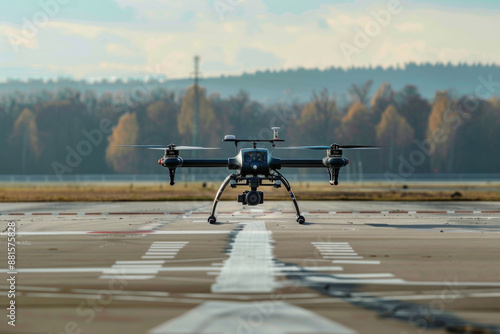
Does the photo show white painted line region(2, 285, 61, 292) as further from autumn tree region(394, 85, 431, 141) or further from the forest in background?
autumn tree region(394, 85, 431, 141)

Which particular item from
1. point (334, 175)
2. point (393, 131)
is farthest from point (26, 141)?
point (334, 175)

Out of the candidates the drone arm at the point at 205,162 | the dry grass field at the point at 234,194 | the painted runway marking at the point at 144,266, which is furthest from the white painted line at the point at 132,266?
the dry grass field at the point at 234,194

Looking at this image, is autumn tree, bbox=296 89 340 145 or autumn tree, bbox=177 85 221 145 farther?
autumn tree, bbox=296 89 340 145

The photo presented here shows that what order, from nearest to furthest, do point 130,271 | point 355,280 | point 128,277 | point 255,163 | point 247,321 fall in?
point 247,321 < point 355,280 < point 128,277 < point 130,271 < point 255,163

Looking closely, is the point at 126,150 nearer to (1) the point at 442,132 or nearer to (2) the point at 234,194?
(1) the point at 442,132

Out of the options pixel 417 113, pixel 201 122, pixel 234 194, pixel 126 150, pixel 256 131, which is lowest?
pixel 234 194

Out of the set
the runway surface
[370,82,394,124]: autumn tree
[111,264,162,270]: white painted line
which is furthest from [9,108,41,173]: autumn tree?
[111,264,162,270]: white painted line

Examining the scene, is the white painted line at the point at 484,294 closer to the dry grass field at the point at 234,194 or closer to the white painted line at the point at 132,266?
the white painted line at the point at 132,266
